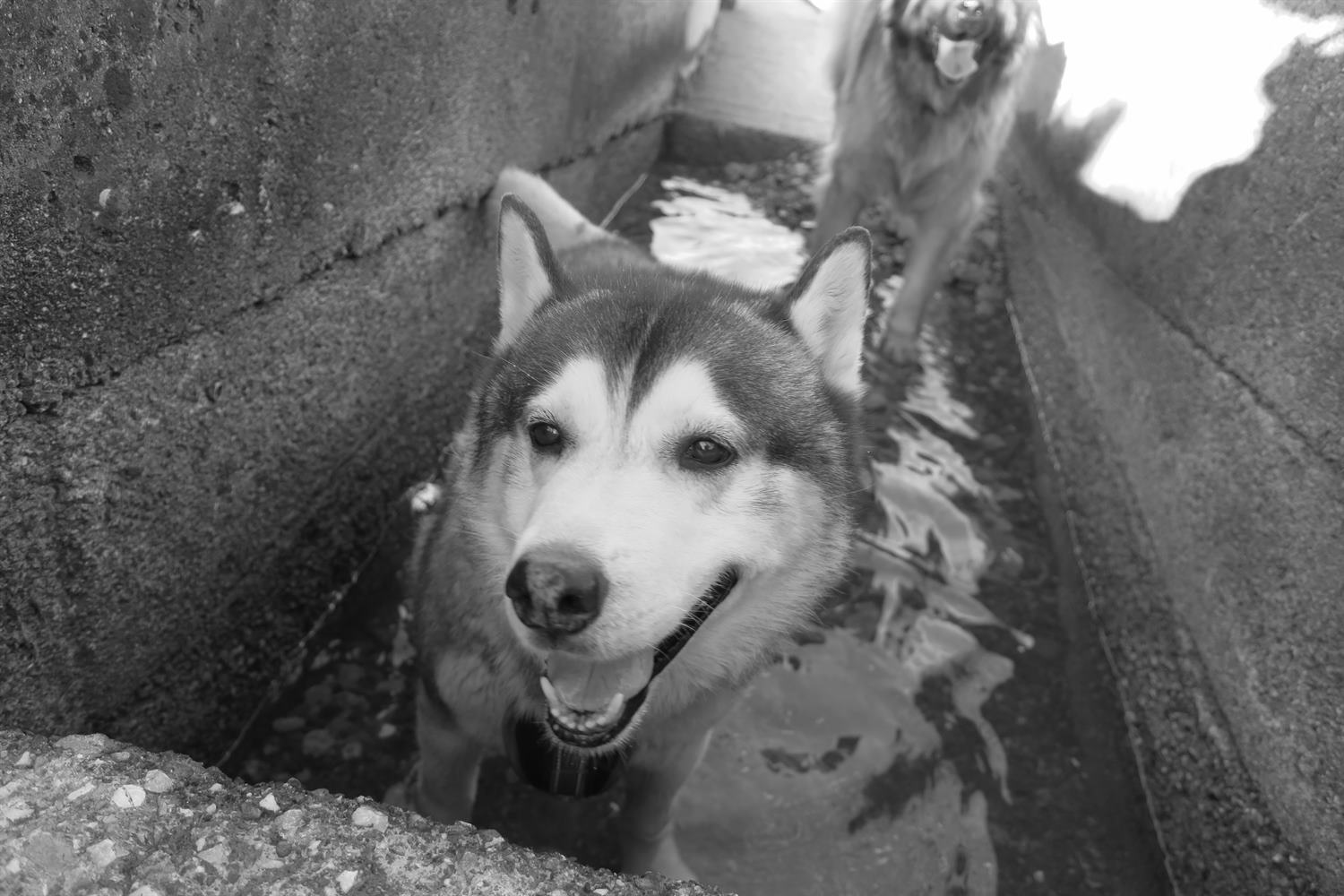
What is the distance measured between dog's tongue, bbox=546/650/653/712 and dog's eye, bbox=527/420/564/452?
45 centimetres

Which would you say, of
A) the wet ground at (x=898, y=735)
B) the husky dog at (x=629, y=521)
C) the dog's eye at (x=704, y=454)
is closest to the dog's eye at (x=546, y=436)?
the husky dog at (x=629, y=521)

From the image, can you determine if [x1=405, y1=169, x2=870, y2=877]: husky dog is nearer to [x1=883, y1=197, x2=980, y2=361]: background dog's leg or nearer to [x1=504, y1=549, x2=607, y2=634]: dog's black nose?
[x1=504, y1=549, x2=607, y2=634]: dog's black nose

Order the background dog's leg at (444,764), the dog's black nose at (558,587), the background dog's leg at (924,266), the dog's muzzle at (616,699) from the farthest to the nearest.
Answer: the background dog's leg at (924,266)
the background dog's leg at (444,764)
the dog's muzzle at (616,699)
the dog's black nose at (558,587)

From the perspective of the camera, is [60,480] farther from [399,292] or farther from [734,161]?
[734,161]

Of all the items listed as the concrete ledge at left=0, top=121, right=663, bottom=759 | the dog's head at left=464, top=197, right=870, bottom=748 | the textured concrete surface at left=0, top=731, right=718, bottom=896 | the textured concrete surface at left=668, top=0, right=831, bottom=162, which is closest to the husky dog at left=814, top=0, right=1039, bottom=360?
the textured concrete surface at left=668, top=0, right=831, bottom=162

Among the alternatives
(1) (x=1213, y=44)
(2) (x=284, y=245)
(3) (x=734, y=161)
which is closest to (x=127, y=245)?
(2) (x=284, y=245)

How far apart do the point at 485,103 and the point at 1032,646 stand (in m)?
3.20

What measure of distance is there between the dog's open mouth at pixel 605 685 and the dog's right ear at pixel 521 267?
0.91m

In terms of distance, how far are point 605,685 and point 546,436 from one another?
0.55m

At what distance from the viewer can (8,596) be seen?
6.11 ft

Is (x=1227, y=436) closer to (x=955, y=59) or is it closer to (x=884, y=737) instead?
(x=884, y=737)

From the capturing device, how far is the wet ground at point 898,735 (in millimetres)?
2746

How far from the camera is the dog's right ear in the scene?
2.33 m

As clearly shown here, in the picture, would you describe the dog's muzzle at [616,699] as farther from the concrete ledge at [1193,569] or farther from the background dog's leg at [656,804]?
the concrete ledge at [1193,569]
